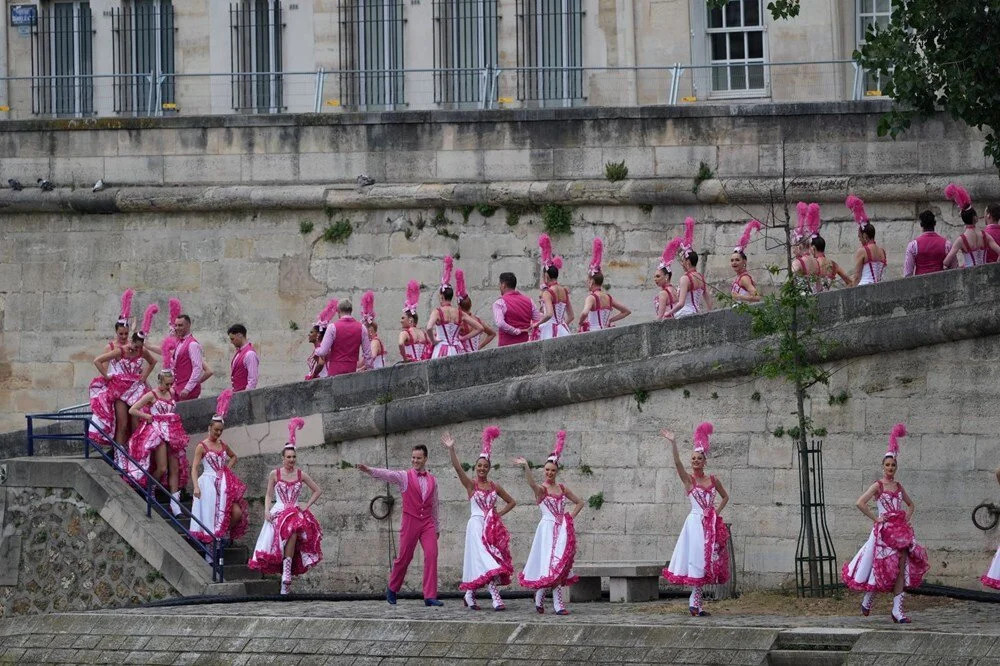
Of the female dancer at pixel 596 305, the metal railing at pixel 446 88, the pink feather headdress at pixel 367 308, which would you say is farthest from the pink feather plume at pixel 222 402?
the metal railing at pixel 446 88

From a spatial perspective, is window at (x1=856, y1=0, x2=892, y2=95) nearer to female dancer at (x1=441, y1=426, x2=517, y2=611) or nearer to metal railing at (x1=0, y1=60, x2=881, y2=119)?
metal railing at (x1=0, y1=60, x2=881, y2=119)

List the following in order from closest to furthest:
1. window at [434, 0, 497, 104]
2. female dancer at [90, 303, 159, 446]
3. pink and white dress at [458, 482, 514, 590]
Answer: pink and white dress at [458, 482, 514, 590]
female dancer at [90, 303, 159, 446]
window at [434, 0, 497, 104]

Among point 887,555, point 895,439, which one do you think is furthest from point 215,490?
point 887,555

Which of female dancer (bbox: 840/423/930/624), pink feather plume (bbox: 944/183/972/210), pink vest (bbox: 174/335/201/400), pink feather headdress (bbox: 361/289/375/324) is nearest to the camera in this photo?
female dancer (bbox: 840/423/930/624)

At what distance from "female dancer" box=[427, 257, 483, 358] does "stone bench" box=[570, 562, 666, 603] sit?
3659mm

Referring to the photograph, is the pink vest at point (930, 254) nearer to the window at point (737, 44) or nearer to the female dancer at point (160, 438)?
the window at point (737, 44)

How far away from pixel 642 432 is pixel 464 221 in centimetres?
522

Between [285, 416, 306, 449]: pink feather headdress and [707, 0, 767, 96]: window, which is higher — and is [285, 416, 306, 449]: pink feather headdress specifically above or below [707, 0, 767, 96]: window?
below

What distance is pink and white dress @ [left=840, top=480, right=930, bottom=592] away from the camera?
18.4 metres

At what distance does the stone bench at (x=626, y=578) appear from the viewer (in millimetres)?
20125

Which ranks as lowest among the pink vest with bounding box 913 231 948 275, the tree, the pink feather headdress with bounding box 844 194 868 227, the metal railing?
the pink vest with bounding box 913 231 948 275

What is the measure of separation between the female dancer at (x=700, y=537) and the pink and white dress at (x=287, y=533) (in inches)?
140

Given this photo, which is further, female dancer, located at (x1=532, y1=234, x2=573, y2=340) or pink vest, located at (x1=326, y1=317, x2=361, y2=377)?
pink vest, located at (x1=326, y1=317, x2=361, y2=377)

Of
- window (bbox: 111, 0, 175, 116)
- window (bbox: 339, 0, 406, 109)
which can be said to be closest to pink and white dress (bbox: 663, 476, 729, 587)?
window (bbox: 339, 0, 406, 109)
